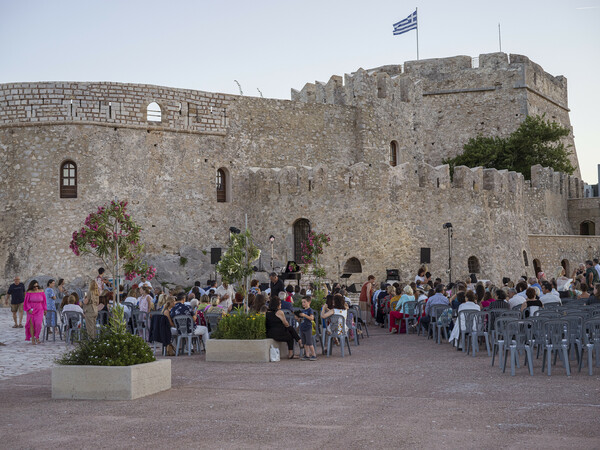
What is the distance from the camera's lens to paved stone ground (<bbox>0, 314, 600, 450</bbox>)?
679cm

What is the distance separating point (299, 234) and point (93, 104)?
350 inches

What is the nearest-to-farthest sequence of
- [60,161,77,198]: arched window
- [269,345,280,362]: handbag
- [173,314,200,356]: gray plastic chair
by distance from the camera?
[269,345,280,362]: handbag < [173,314,200,356]: gray plastic chair < [60,161,77,198]: arched window

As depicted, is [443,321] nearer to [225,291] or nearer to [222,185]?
[225,291]

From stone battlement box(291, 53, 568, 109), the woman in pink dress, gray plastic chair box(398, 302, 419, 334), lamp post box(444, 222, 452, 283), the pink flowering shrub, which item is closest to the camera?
the woman in pink dress

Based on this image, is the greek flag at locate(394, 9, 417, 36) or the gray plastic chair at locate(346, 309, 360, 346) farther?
the greek flag at locate(394, 9, 417, 36)

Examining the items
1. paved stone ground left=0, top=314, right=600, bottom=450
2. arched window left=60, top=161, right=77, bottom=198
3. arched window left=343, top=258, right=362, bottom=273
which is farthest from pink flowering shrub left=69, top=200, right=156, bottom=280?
paved stone ground left=0, top=314, right=600, bottom=450

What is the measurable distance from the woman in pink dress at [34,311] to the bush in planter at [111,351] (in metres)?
6.78

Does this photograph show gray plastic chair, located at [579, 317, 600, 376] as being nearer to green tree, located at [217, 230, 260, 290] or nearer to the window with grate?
green tree, located at [217, 230, 260, 290]

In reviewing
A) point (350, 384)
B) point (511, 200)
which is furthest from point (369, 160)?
point (350, 384)

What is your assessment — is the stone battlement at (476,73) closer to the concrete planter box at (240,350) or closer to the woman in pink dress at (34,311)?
the woman in pink dress at (34,311)

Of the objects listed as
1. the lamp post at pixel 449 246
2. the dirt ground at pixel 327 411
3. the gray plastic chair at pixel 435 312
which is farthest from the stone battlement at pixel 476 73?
the dirt ground at pixel 327 411

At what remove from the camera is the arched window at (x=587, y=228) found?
144 feet

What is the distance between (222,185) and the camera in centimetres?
2927

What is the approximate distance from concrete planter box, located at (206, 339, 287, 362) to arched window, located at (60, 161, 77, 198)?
1550cm
